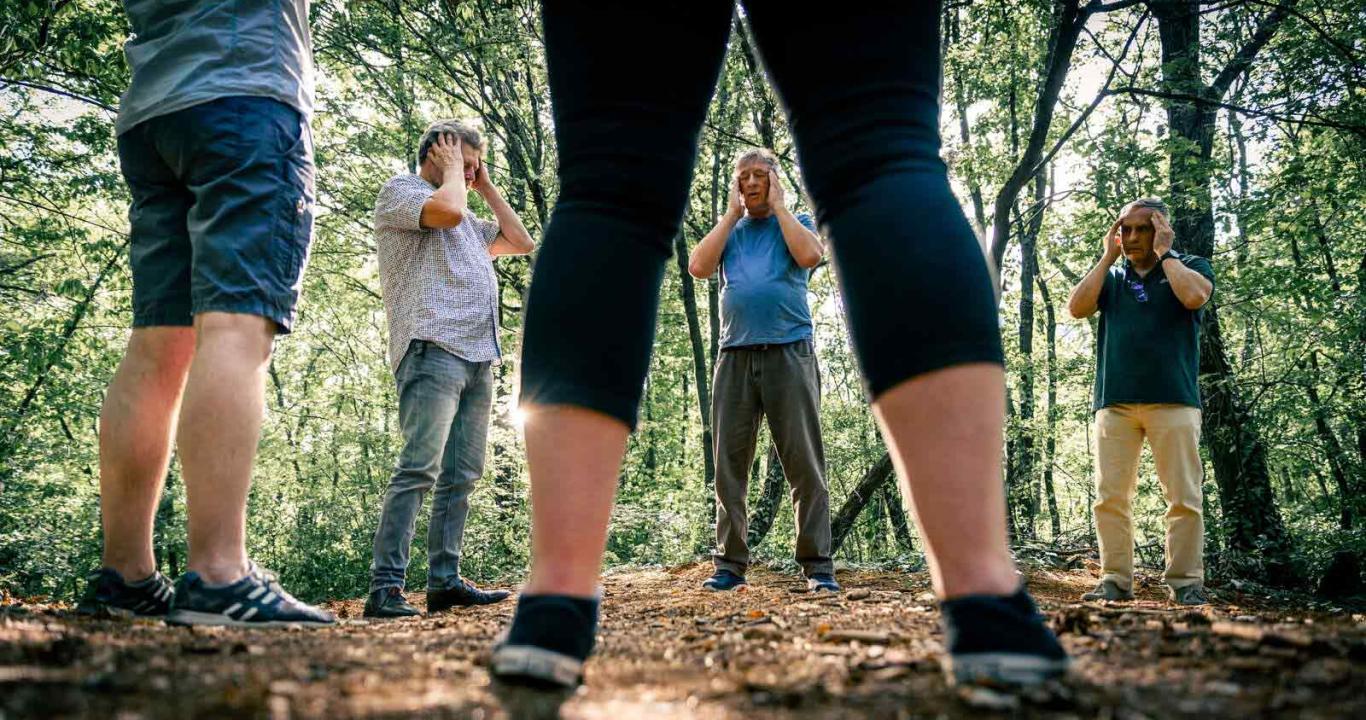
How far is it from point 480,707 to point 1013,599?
0.69 metres

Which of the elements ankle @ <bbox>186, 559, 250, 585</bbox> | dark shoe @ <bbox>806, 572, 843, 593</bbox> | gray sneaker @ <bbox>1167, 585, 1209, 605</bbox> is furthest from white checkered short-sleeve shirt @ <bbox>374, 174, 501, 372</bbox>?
gray sneaker @ <bbox>1167, 585, 1209, 605</bbox>

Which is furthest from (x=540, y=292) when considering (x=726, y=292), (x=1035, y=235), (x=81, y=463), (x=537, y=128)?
(x=1035, y=235)

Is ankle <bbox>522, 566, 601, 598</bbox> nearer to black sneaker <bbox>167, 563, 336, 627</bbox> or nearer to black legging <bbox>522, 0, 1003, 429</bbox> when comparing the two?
black legging <bbox>522, 0, 1003, 429</bbox>

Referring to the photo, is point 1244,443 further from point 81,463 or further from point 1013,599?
point 81,463

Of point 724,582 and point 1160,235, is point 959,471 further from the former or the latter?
point 1160,235

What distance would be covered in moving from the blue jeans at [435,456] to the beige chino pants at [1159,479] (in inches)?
149

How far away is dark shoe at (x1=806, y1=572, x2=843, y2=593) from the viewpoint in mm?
4543

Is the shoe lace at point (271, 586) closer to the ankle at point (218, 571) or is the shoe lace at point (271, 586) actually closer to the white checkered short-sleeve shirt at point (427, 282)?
the ankle at point (218, 571)

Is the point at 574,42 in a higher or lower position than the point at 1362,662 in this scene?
higher

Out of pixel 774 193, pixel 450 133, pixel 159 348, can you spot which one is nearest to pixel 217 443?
pixel 159 348

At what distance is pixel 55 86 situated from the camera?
28.2 ft

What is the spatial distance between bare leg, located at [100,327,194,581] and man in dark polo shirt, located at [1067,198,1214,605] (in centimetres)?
486

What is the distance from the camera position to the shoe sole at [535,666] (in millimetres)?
1051

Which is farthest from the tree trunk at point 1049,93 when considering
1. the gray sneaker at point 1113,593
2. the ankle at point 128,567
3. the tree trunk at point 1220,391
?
the ankle at point 128,567
